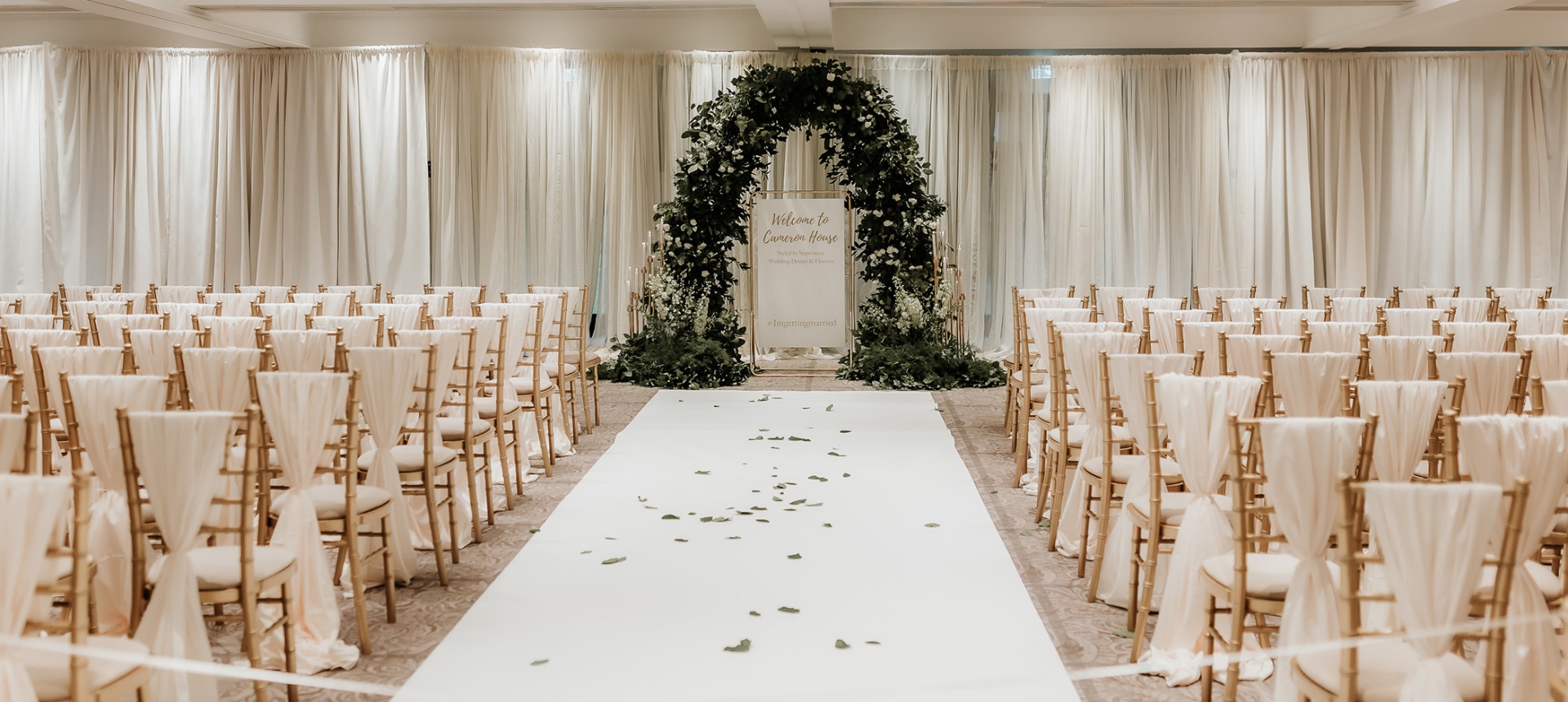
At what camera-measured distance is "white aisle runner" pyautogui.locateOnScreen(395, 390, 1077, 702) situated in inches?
130

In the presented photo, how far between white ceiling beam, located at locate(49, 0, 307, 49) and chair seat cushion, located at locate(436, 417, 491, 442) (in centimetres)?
628

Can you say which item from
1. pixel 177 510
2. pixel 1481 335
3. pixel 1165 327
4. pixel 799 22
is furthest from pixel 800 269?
pixel 177 510

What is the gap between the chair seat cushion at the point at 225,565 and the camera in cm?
299

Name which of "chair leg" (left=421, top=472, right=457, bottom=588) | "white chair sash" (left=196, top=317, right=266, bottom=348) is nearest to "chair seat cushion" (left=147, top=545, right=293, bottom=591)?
"chair leg" (left=421, top=472, right=457, bottom=588)

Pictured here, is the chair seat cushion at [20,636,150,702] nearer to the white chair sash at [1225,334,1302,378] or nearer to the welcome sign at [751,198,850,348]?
the white chair sash at [1225,334,1302,378]

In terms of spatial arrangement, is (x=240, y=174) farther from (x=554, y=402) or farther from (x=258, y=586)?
(x=258, y=586)

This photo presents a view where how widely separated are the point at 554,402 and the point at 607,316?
4.61 m

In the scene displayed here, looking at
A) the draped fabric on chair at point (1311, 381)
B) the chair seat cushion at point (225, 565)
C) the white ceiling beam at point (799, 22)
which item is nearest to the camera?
the chair seat cushion at point (225, 565)

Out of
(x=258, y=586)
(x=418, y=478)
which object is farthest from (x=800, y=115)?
(x=258, y=586)

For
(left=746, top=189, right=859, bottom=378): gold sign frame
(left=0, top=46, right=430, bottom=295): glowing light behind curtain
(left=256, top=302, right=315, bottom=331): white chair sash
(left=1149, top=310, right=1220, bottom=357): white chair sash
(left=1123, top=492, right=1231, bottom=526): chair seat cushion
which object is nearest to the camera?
(left=1123, top=492, right=1231, bottom=526): chair seat cushion

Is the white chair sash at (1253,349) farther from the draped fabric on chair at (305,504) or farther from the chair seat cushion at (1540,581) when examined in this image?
the draped fabric on chair at (305,504)

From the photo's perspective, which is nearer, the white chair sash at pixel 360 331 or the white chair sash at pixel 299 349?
the white chair sash at pixel 299 349

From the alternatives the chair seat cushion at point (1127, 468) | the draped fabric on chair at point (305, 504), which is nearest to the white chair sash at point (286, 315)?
the draped fabric on chair at point (305, 504)

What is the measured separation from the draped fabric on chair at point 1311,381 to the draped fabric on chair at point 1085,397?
0.73 metres
